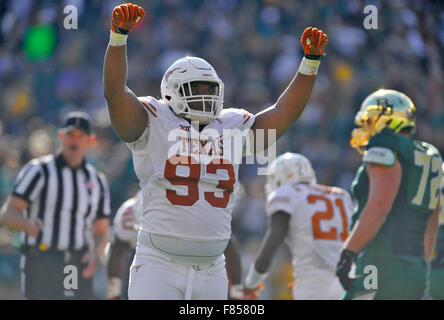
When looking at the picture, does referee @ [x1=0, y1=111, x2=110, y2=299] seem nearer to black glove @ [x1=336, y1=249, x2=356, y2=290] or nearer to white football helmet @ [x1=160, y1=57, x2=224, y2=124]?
black glove @ [x1=336, y1=249, x2=356, y2=290]

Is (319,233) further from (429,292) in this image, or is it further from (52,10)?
(52,10)

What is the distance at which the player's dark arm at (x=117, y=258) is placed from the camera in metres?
6.71

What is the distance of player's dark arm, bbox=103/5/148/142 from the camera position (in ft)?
12.7

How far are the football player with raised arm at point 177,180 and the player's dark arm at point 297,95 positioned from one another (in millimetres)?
312

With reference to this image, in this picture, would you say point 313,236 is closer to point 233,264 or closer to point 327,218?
point 327,218

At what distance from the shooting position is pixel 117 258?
6.73 metres

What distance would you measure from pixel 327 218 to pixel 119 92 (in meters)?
2.63

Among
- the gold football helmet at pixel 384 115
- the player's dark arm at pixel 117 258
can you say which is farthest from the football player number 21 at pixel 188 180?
the player's dark arm at pixel 117 258

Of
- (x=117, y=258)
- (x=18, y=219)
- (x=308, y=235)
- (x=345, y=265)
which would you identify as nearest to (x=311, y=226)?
(x=308, y=235)

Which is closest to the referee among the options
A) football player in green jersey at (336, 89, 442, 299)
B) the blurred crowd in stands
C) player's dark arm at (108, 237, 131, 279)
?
player's dark arm at (108, 237, 131, 279)

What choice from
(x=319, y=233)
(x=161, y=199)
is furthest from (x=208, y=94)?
(x=319, y=233)

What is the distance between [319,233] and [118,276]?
1750 millimetres

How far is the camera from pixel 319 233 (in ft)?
19.7

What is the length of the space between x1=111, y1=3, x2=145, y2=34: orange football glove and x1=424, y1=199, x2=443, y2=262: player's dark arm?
2.59 meters
